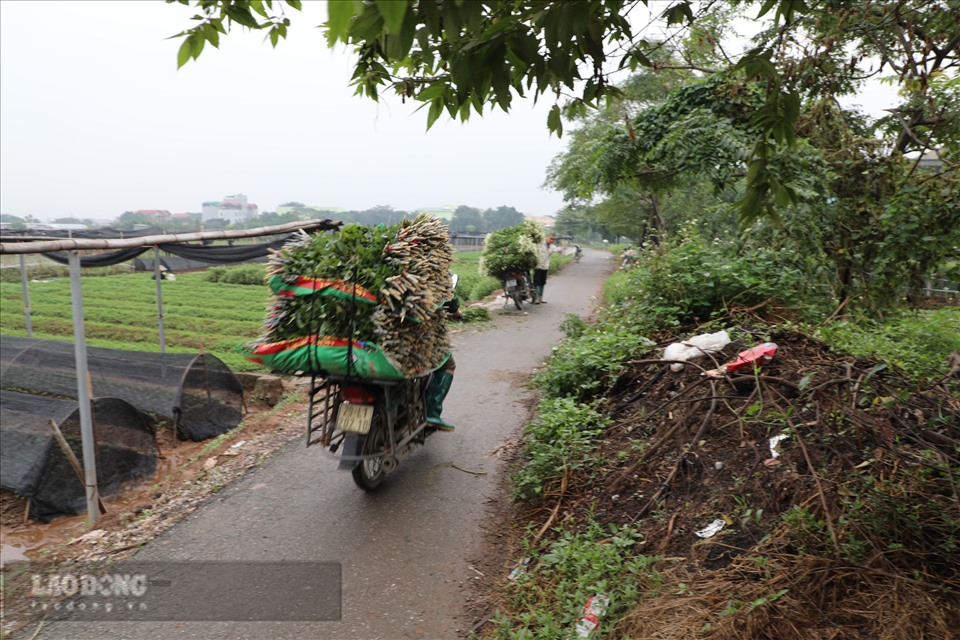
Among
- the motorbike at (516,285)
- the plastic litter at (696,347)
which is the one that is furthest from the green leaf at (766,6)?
the motorbike at (516,285)

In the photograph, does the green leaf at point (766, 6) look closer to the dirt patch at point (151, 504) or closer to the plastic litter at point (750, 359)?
the plastic litter at point (750, 359)

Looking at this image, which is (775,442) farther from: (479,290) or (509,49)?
(479,290)

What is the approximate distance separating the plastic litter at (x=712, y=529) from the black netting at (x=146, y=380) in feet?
17.8

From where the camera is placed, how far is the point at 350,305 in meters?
3.91

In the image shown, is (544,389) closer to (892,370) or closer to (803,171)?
(892,370)

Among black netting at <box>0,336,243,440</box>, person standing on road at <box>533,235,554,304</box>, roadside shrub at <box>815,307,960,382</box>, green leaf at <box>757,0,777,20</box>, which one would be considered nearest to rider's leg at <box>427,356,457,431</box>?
black netting at <box>0,336,243,440</box>

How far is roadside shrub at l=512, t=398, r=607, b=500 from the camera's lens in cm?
434

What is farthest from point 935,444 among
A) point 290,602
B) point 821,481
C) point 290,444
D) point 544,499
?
point 290,444

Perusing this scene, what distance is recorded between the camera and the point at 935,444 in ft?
10.2

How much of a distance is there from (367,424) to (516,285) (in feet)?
30.6

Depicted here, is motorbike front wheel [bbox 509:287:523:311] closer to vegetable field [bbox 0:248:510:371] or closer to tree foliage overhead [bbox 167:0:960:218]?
vegetable field [bbox 0:248:510:371]

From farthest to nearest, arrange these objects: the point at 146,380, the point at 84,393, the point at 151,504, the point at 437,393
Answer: the point at 146,380, the point at 437,393, the point at 151,504, the point at 84,393

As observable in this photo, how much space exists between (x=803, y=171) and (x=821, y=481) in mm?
4448

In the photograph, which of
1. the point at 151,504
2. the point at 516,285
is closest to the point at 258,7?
the point at 151,504
